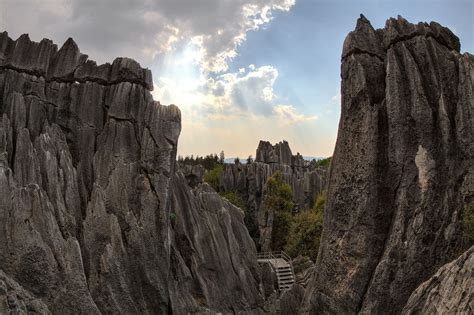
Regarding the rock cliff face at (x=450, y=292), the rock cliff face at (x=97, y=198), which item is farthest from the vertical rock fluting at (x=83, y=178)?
the rock cliff face at (x=450, y=292)

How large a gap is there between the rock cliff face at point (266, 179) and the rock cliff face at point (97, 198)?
72.1 ft

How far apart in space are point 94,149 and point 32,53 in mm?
7042

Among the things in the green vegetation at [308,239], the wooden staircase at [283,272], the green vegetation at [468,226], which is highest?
the green vegetation at [468,226]

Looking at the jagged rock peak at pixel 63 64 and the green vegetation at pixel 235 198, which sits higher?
the jagged rock peak at pixel 63 64

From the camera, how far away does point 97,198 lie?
21.3 meters

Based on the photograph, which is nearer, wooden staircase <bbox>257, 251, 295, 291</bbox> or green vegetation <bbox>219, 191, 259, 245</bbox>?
wooden staircase <bbox>257, 251, 295, 291</bbox>

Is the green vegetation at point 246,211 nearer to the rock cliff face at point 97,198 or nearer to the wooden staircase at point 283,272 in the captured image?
the wooden staircase at point 283,272

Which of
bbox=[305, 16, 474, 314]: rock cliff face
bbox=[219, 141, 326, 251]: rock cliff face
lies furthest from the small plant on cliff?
bbox=[305, 16, 474, 314]: rock cliff face

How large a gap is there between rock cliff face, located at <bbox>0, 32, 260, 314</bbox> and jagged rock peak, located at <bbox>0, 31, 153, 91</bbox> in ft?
0.20

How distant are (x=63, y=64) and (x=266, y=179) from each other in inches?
1762

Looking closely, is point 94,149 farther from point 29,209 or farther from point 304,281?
point 304,281

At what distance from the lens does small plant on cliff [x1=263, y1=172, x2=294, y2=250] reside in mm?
Answer: 49072

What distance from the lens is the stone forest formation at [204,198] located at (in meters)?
13.8

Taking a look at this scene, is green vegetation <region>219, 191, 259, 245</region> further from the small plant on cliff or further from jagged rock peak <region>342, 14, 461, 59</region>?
jagged rock peak <region>342, 14, 461, 59</region>
